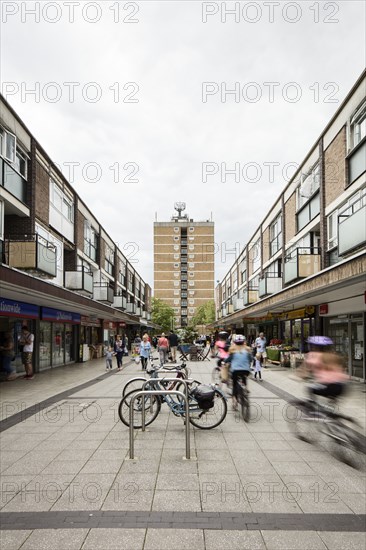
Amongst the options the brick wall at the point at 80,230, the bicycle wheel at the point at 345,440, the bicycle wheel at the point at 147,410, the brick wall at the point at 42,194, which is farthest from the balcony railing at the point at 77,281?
the bicycle wheel at the point at 345,440

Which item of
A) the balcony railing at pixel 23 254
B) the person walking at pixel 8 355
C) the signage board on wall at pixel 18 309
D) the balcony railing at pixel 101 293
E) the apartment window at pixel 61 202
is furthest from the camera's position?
the balcony railing at pixel 101 293

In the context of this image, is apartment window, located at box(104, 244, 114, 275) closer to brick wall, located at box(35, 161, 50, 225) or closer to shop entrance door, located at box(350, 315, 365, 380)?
brick wall, located at box(35, 161, 50, 225)

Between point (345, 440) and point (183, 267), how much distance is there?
10532cm

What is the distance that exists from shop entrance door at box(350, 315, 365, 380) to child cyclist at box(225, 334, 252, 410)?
860 centimetres

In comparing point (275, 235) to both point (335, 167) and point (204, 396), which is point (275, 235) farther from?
point (204, 396)

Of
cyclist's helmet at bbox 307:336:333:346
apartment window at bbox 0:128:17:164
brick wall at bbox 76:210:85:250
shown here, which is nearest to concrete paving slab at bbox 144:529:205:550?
cyclist's helmet at bbox 307:336:333:346

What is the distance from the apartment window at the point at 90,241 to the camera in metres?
28.8

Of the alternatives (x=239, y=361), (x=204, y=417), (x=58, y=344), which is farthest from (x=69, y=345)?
(x=239, y=361)

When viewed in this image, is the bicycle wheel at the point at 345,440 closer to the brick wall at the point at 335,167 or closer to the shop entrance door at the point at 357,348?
the shop entrance door at the point at 357,348

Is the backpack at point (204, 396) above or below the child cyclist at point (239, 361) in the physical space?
below

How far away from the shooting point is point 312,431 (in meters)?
5.93

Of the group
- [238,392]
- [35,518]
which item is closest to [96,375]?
[238,392]

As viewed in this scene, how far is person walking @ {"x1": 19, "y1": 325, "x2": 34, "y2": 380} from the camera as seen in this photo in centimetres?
1575

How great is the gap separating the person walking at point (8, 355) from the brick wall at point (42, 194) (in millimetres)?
5553
